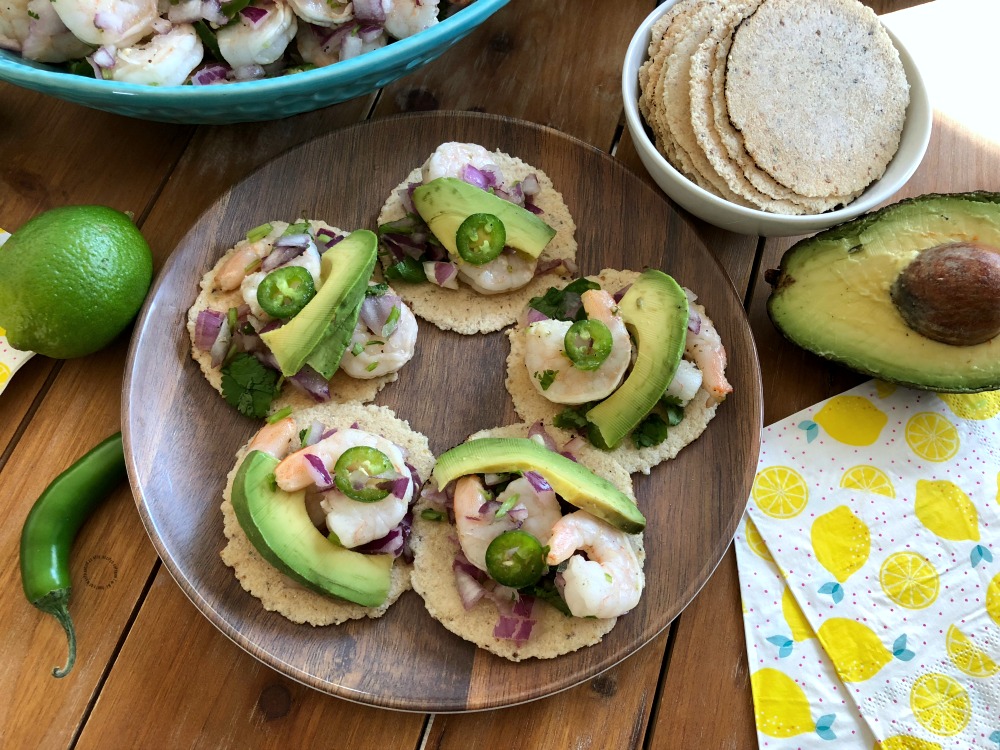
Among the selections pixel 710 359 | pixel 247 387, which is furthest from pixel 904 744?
pixel 247 387

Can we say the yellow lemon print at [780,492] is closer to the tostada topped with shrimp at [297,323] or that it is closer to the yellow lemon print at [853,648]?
the yellow lemon print at [853,648]

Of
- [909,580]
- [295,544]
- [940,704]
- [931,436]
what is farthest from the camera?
[931,436]

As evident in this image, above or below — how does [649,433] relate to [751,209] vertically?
below

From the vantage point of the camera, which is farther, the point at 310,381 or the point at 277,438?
the point at 310,381

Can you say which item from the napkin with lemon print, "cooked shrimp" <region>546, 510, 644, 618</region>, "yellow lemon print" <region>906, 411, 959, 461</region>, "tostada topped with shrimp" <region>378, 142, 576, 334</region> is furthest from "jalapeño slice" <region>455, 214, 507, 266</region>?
"yellow lemon print" <region>906, 411, 959, 461</region>

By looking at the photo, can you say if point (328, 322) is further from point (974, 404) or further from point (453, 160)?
point (974, 404)


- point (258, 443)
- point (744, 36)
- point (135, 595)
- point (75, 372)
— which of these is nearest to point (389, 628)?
point (258, 443)
